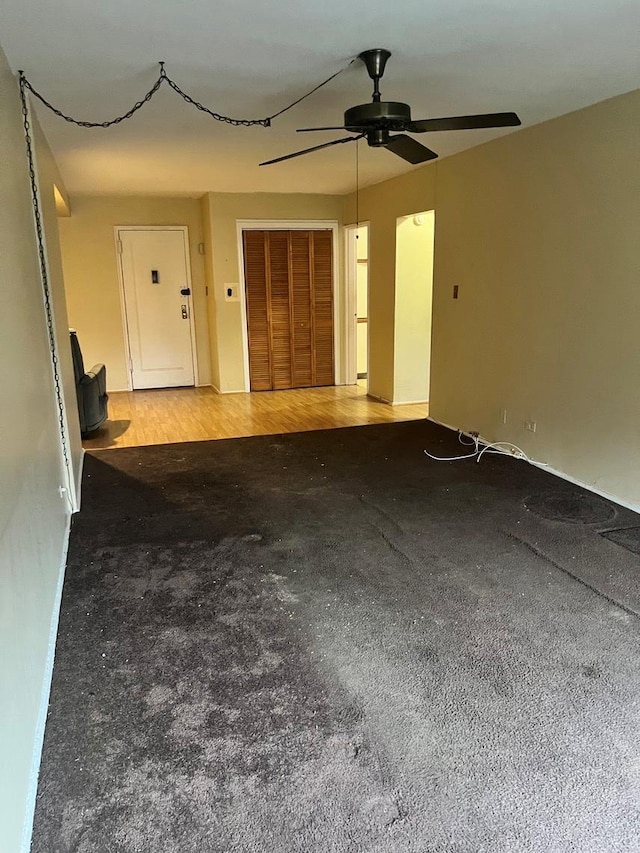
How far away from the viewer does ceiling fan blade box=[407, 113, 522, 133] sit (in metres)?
2.76

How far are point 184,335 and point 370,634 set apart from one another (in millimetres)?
6071

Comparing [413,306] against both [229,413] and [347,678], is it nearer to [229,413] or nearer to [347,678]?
[229,413]

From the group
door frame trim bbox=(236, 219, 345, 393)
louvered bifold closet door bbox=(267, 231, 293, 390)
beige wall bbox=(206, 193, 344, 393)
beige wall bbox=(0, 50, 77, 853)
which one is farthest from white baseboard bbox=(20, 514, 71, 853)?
louvered bifold closet door bbox=(267, 231, 293, 390)

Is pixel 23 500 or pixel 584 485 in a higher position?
pixel 23 500

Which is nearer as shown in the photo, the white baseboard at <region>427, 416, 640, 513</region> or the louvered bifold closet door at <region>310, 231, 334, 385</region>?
the white baseboard at <region>427, 416, 640, 513</region>

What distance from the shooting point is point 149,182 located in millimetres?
6004

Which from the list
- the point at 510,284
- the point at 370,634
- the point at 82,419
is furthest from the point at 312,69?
the point at 82,419

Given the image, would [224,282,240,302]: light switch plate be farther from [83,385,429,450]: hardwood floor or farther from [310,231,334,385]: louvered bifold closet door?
[83,385,429,450]: hardwood floor

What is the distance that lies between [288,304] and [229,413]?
1.82 metres

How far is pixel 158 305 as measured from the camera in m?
7.56

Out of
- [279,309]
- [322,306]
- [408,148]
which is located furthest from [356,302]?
[408,148]

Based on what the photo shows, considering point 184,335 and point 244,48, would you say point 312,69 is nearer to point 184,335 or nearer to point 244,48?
point 244,48

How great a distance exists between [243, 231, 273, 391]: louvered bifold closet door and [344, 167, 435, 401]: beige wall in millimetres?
1183

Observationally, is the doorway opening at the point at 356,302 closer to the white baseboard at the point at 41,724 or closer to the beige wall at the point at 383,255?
the beige wall at the point at 383,255
